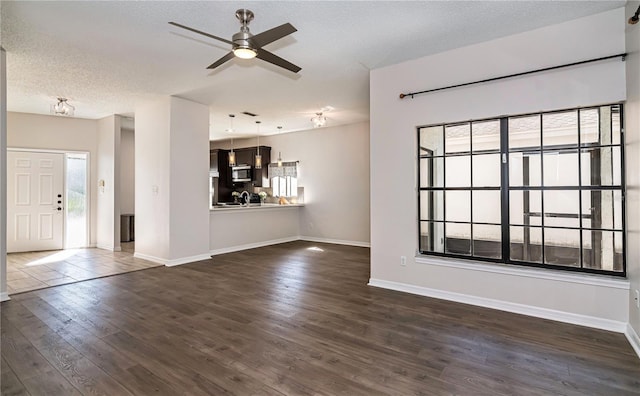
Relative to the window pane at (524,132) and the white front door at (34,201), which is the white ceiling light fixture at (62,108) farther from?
the window pane at (524,132)

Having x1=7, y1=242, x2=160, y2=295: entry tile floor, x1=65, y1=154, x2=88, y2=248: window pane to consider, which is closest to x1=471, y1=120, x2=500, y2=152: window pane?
x1=7, y1=242, x2=160, y2=295: entry tile floor

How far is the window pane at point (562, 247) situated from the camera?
3.13 metres

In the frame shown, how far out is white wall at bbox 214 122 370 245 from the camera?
24.2 ft

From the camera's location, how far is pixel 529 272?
Answer: 10.5 ft

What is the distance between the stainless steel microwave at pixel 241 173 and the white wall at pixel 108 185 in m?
3.09

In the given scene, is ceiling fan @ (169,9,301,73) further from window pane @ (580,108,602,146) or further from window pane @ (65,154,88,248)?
window pane @ (65,154,88,248)

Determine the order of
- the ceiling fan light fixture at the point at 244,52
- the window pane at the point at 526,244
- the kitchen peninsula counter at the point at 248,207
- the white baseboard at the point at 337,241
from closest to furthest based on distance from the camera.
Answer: the ceiling fan light fixture at the point at 244,52, the window pane at the point at 526,244, the kitchen peninsula counter at the point at 248,207, the white baseboard at the point at 337,241

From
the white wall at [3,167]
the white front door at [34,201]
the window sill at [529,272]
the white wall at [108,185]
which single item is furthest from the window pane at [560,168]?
the white front door at [34,201]

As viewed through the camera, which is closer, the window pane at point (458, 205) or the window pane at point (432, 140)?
the window pane at point (458, 205)

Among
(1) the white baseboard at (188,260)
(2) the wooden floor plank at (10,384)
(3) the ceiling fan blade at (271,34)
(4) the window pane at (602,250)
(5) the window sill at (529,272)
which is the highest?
(3) the ceiling fan blade at (271,34)

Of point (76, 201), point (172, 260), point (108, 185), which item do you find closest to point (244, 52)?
point (172, 260)

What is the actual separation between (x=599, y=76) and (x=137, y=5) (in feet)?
13.6

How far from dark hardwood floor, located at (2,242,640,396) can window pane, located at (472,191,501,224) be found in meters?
0.98

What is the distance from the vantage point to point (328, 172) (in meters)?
7.91
